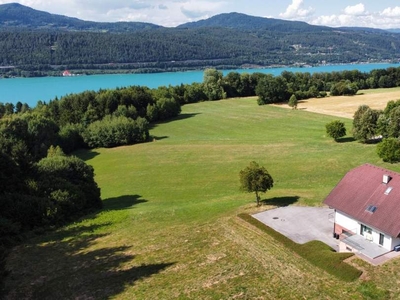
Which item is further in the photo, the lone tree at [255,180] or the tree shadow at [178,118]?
the tree shadow at [178,118]

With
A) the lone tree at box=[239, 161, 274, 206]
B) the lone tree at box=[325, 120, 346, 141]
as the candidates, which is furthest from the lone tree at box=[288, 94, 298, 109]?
the lone tree at box=[239, 161, 274, 206]

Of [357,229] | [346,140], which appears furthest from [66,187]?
[346,140]

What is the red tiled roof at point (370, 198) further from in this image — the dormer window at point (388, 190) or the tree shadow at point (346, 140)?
the tree shadow at point (346, 140)

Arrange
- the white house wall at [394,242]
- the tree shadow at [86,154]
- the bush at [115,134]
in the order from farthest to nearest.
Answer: the bush at [115,134], the tree shadow at [86,154], the white house wall at [394,242]

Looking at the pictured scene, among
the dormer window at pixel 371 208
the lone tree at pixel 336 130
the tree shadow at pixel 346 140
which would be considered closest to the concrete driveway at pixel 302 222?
the dormer window at pixel 371 208

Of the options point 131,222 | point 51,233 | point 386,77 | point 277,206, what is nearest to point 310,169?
point 277,206

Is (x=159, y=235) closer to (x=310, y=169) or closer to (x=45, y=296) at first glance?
(x=45, y=296)
